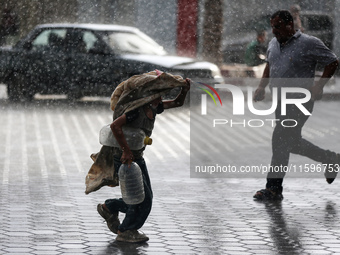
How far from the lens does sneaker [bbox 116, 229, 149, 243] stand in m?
6.16

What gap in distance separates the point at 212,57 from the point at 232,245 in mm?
16483

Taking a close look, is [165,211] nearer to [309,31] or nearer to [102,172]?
[102,172]

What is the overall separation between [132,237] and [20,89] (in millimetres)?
12338

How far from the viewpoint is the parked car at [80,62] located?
56.9ft

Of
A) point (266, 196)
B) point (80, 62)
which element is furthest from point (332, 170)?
point (80, 62)

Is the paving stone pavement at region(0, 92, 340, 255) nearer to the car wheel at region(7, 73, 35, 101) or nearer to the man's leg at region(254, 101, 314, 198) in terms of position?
the man's leg at region(254, 101, 314, 198)

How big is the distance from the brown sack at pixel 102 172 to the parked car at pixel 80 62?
35.7 feet

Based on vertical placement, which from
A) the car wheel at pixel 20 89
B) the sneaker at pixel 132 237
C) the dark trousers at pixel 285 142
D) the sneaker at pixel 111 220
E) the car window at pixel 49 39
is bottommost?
the car wheel at pixel 20 89

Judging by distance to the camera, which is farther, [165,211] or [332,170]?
[332,170]

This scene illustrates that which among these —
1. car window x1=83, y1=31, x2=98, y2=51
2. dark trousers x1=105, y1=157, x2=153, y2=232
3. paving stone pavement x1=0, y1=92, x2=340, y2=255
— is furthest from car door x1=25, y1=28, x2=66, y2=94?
dark trousers x1=105, y1=157, x2=153, y2=232

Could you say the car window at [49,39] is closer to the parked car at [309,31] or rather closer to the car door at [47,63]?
the car door at [47,63]

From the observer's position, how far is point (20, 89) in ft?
59.3

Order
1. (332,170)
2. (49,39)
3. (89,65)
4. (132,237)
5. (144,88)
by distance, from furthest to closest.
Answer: (49,39) < (89,65) < (332,170) < (132,237) < (144,88)

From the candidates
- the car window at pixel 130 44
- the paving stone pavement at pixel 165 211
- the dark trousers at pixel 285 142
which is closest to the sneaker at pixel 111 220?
the paving stone pavement at pixel 165 211
